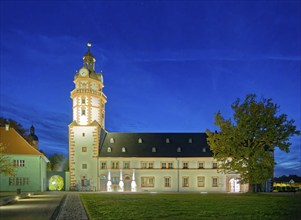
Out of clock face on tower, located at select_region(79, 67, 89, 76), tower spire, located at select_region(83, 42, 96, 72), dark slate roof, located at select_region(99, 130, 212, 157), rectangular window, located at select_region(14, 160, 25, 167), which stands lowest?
rectangular window, located at select_region(14, 160, 25, 167)

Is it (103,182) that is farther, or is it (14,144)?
(103,182)

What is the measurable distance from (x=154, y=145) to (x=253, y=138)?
78.1 feet

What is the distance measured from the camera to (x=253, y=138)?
40.6 meters

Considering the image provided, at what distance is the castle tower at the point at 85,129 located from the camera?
191 ft

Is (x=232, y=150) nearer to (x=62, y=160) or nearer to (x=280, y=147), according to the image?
(x=280, y=147)

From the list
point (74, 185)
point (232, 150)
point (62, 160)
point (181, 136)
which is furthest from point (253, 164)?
point (62, 160)

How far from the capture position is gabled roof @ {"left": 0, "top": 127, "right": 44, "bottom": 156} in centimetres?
5225

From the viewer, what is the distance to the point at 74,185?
58062 mm

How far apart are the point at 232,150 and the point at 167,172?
20.7m

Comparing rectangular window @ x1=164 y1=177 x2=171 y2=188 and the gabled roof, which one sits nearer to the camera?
the gabled roof

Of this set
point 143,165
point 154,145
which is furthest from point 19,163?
point 154,145

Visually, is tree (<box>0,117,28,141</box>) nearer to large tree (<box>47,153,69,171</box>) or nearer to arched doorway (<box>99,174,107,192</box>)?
arched doorway (<box>99,174,107,192</box>)

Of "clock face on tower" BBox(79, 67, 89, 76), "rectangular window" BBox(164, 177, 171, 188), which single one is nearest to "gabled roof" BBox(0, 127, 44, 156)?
"clock face on tower" BBox(79, 67, 89, 76)

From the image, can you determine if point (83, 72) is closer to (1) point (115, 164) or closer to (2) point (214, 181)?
(1) point (115, 164)
